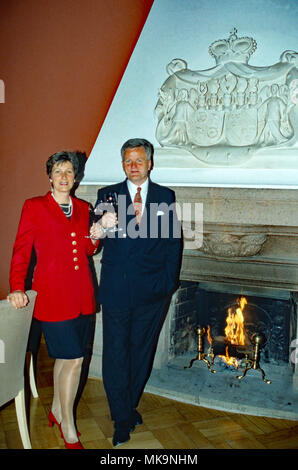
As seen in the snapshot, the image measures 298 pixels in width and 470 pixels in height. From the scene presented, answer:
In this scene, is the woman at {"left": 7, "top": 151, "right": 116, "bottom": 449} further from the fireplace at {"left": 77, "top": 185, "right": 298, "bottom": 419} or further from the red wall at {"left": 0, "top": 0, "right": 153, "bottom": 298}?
the red wall at {"left": 0, "top": 0, "right": 153, "bottom": 298}

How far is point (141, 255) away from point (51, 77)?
5.31 ft

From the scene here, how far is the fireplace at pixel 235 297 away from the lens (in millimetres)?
2449

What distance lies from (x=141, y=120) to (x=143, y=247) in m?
0.98

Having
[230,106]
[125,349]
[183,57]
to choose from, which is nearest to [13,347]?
[125,349]

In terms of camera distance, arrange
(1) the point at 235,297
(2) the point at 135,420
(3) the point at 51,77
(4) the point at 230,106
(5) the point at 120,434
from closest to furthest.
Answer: (5) the point at 120,434 < (2) the point at 135,420 < (4) the point at 230,106 < (3) the point at 51,77 < (1) the point at 235,297

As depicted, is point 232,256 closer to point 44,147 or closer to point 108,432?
point 108,432

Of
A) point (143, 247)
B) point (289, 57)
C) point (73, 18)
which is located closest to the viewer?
point (143, 247)

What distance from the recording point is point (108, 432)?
2285 millimetres

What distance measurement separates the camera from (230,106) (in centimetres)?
249

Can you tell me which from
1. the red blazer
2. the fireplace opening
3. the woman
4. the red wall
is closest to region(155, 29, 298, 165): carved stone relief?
the red wall

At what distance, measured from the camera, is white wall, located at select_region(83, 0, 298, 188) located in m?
2.38

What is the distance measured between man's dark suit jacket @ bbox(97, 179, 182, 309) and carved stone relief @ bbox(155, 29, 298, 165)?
0.50m

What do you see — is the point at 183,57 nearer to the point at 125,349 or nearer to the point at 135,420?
the point at 125,349

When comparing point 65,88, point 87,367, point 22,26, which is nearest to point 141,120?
point 65,88
